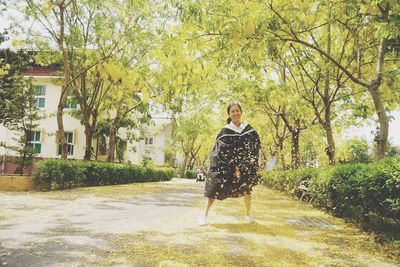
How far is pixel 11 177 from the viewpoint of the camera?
13.4 meters

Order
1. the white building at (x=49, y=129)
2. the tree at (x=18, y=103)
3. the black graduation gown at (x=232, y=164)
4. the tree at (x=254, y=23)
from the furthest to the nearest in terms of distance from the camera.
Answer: the white building at (x=49, y=129) → the tree at (x=18, y=103) → the tree at (x=254, y=23) → the black graduation gown at (x=232, y=164)

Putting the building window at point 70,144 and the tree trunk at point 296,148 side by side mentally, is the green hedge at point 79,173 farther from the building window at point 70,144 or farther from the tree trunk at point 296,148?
the tree trunk at point 296,148

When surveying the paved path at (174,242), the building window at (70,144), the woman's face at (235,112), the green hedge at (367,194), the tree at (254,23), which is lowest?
the paved path at (174,242)

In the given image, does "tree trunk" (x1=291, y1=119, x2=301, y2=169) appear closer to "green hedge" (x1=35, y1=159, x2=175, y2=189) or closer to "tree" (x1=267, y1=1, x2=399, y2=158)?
"tree" (x1=267, y1=1, x2=399, y2=158)

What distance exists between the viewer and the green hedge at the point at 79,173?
13750mm

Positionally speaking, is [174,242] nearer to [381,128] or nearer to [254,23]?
[254,23]

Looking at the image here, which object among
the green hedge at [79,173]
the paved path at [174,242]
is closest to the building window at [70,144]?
the green hedge at [79,173]

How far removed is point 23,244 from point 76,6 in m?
15.1

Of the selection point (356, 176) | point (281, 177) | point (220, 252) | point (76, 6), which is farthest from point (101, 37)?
point (220, 252)

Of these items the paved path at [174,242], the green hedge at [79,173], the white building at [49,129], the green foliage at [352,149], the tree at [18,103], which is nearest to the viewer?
the paved path at [174,242]

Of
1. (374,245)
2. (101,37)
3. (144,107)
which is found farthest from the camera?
(144,107)

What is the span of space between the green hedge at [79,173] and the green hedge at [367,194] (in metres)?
9.02

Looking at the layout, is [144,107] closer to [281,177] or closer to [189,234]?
[281,177]

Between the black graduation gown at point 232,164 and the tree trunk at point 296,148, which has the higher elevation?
the tree trunk at point 296,148
